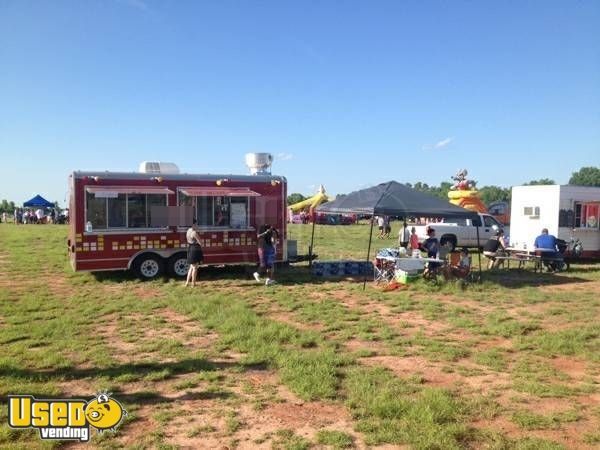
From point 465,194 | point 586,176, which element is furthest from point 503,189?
point 465,194

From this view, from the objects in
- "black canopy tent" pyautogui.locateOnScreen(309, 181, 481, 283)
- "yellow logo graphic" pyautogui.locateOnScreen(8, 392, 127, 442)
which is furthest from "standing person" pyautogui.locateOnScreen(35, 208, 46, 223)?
"yellow logo graphic" pyautogui.locateOnScreen(8, 392, 127, 442)

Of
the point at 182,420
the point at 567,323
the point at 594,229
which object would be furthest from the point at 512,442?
the point at 594,229

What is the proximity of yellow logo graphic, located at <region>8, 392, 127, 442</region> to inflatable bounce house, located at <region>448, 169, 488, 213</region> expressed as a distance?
24.0 metres

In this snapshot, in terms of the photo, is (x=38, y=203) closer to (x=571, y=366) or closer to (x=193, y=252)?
(x=193, y=252)

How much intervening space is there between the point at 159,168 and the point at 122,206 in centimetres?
150

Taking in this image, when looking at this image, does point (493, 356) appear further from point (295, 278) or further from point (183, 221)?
point (183, 221)

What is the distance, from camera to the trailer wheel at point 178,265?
12438mm

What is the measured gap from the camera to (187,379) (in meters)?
5.55

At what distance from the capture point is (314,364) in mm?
5969

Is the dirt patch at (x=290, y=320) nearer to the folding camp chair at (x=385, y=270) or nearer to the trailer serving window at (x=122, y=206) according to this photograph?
the folding camp chair at (x=385, y=270)

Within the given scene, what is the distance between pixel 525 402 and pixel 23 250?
18.6 m

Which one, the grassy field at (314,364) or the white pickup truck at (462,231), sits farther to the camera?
the white pickup truck at (462,231)

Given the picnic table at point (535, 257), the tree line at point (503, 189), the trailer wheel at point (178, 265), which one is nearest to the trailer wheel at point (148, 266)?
the trailer wheel at point (178, 265)

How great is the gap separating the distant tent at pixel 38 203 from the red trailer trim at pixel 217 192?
3787 centimetres
